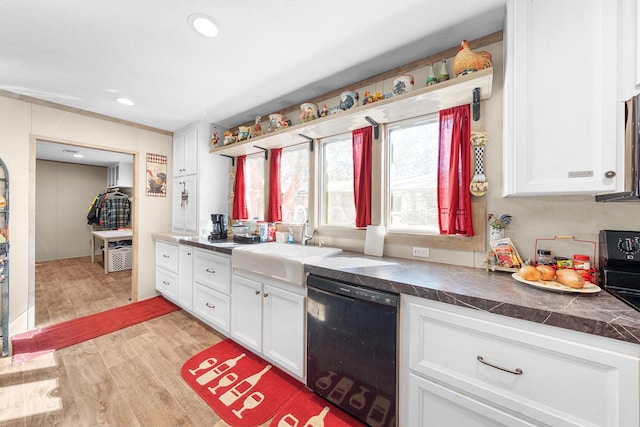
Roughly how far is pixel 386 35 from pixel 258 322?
88.5 inches

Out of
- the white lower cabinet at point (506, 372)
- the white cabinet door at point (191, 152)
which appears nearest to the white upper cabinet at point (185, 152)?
the white cabinet door at point (191, 152)

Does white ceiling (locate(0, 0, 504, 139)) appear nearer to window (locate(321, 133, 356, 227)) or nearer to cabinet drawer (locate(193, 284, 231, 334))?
window (locate(321, 133, 356, 227))

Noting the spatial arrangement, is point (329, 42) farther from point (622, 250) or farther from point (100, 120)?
point (100, 120)

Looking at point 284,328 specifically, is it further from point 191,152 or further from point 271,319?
point 191,152

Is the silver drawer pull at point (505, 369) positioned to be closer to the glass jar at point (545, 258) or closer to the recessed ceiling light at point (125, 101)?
the glass jar at point (545, 258)

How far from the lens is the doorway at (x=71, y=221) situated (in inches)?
151

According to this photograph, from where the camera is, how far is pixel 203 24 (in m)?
1.47

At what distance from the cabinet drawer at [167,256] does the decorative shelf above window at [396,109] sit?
5.35ft

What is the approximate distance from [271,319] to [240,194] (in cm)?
183

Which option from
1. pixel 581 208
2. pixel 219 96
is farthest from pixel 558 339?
pixel 219 96

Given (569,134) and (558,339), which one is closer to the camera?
(558,339)

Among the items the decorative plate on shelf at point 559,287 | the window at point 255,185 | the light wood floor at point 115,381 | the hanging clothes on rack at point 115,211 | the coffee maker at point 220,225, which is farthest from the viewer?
the hanging clothes on rack at point 115,211

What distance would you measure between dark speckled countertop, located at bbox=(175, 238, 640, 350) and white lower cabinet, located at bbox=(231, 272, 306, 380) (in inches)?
12.9

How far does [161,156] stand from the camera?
341 centimetres
